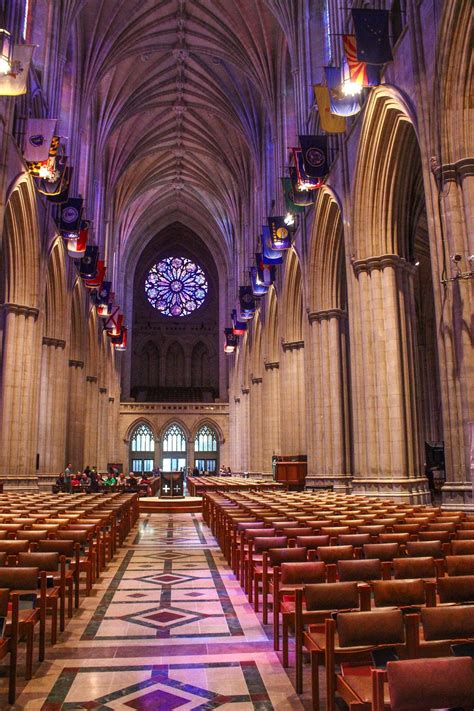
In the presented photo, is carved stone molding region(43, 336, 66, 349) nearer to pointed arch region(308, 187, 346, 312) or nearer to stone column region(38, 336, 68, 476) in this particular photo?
stone column region(38, 336, 68, 476)

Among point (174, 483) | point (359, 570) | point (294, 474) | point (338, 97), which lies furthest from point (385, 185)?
point (174, 483)

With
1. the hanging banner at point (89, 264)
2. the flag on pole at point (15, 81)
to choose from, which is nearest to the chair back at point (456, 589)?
the flag on pole at point (15, 81)

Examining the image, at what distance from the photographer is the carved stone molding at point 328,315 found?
21.6 m

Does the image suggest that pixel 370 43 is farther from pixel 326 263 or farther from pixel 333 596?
pixel 333 596

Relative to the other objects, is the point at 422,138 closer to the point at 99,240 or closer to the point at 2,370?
the point at 2,370

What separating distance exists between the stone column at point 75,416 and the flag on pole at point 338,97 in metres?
19.5

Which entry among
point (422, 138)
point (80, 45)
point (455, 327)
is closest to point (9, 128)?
point (422, 138)

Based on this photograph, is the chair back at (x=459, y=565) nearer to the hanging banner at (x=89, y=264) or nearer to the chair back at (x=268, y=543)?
the chair back at (x=268, y=543)

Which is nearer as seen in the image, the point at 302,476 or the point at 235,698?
the point at 235,698

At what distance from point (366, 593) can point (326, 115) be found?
14607 mm

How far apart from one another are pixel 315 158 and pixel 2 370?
1163 cm

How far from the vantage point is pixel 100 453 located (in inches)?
1638

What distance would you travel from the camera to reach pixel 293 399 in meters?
27.0

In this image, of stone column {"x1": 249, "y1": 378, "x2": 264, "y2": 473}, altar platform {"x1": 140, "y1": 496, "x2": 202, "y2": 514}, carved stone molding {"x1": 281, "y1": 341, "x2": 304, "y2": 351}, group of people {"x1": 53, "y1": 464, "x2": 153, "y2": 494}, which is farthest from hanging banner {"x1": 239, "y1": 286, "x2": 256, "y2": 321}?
altar platform {"x1": 140, "y1": 496, "x2": 202, "y2": 514}
